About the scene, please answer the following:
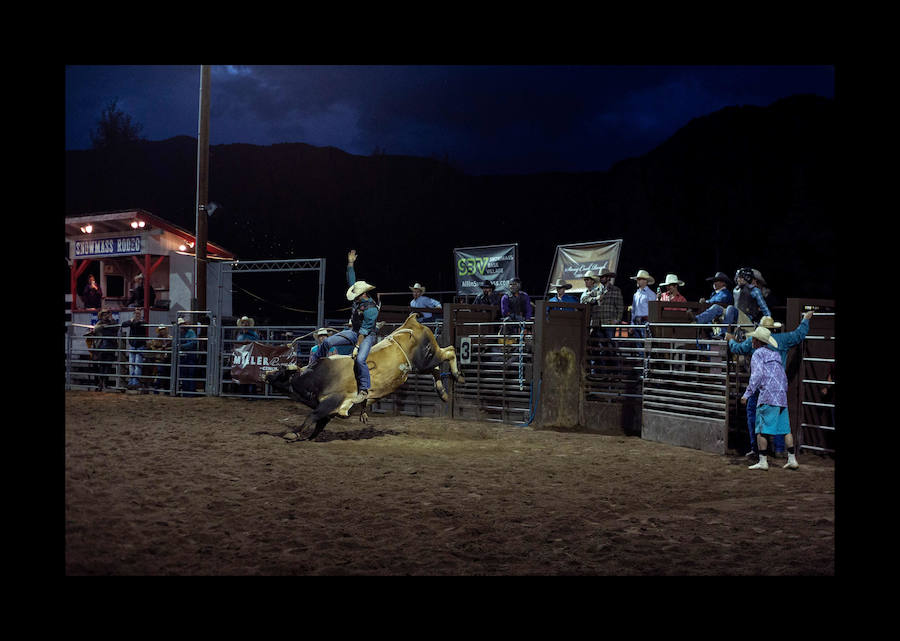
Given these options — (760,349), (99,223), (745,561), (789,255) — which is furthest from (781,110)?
(745,561)

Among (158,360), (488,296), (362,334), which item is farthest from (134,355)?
(362,334)

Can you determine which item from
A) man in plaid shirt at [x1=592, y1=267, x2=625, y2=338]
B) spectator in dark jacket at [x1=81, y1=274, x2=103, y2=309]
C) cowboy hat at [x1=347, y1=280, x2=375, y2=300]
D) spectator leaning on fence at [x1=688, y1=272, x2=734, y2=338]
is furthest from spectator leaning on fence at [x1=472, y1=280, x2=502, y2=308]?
spectator in dark jacket at [x1=81, y1=274, x2=103, y2=309]

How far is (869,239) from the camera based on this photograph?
3.17 m

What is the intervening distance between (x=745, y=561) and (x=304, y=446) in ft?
16.1

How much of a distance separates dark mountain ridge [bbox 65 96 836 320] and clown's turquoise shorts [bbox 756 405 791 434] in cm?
2831

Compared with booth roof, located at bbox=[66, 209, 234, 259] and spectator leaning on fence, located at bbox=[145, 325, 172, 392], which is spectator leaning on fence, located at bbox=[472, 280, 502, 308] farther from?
booth roof, located at bbox=[66, 209, 234, 259]

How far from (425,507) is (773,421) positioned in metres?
3.77

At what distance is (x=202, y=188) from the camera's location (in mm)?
13484

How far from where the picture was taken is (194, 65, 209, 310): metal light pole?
43.8ft

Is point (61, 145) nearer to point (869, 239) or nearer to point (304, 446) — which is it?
point (869, 239)

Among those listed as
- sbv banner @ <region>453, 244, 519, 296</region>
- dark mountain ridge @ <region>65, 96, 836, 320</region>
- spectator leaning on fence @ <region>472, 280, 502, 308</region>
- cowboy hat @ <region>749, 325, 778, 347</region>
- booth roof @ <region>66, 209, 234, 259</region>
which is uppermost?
dark mountain ridge @ <region>65, 96, 836, 320</region>

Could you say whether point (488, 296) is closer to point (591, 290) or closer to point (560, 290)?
point (560, 290)

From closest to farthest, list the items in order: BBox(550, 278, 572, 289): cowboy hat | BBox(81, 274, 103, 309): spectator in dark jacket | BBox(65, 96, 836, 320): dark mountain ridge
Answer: BBox(550, 278, 572, 289): cowboy hat → BBox(81, 274, 103, 309): spectator in dark jacket → BBox(65, 96, 836, 320): dark mountain ridge

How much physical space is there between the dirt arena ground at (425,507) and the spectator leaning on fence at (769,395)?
301 mm
